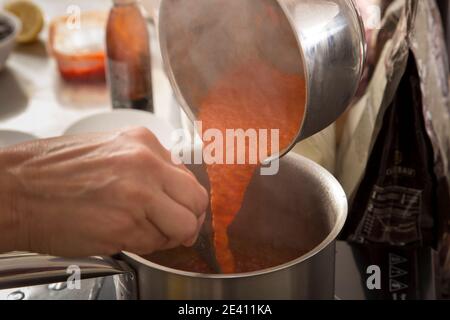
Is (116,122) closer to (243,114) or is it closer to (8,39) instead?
(8,39)

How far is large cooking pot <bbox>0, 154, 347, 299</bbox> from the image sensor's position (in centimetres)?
64

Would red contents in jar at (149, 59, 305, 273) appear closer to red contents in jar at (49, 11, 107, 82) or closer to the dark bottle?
the dark bottle

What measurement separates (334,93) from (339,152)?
425 millimetres

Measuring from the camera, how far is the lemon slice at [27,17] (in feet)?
5.20

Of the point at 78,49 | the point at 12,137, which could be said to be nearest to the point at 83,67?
the point at 78,49

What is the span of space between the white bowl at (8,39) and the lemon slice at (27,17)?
6 centimetres

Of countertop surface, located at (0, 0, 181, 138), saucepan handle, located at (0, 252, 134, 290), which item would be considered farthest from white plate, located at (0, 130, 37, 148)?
saucepan handle, located at (0, 252, 134, 290)

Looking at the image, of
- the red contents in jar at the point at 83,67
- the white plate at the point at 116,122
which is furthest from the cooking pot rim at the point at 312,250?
the red contents in jar at the point at 83,67

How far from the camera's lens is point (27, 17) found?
1.60m
